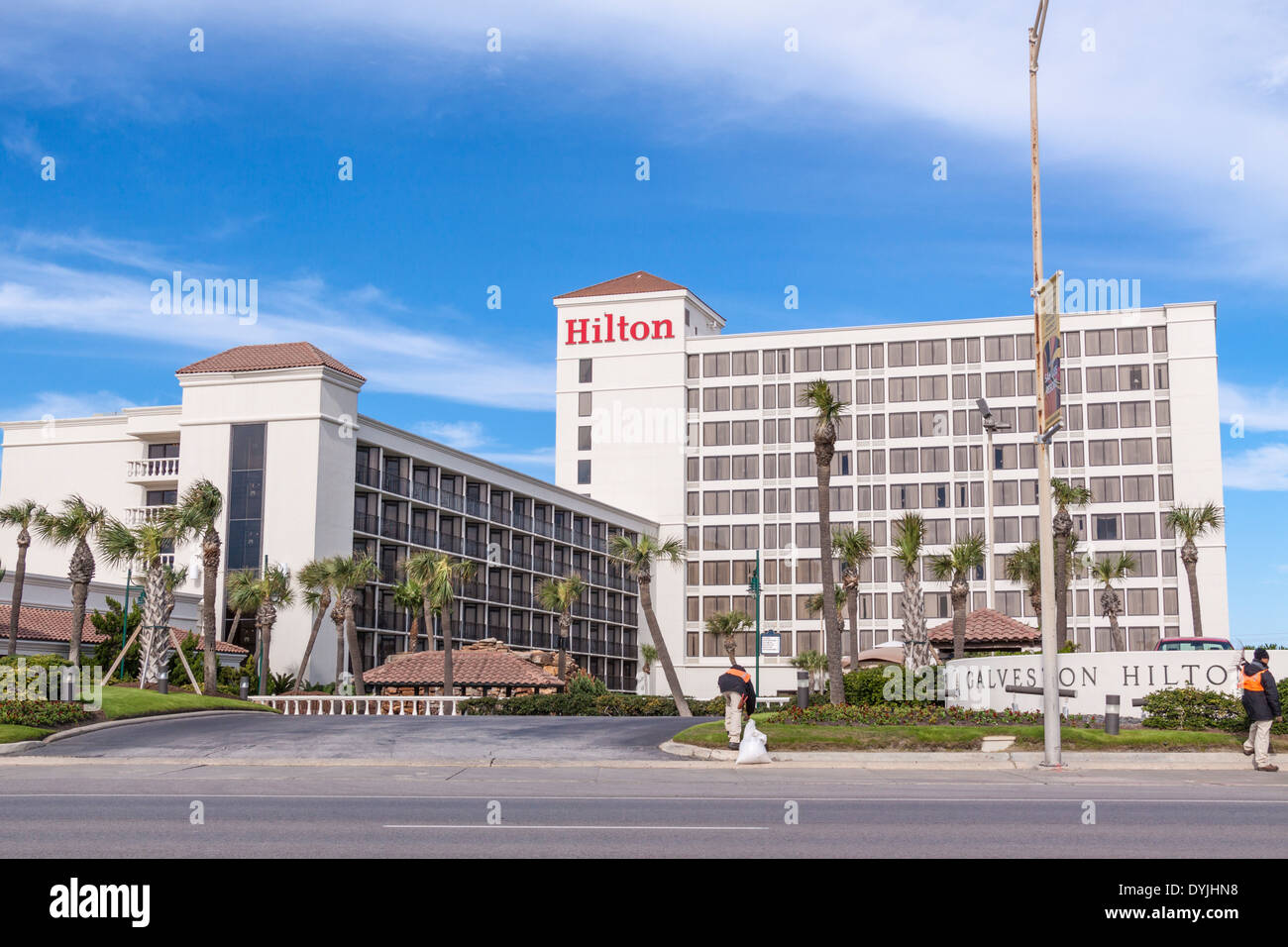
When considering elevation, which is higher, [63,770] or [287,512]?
[287,512]

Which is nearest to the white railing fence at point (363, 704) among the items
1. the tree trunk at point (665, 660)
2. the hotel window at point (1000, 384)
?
the tree trunk at point (665, 660)

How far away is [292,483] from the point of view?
199ft

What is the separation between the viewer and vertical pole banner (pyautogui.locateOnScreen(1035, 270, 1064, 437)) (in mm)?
21844

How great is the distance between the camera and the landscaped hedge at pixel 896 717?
25.0 m

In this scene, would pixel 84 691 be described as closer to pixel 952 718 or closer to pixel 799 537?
pixel 952 718

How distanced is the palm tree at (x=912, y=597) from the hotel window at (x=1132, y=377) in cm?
6045

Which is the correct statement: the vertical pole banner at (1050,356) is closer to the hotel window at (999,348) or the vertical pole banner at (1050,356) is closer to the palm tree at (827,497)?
the palm tree at (827,497)

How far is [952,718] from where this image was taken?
25.5m

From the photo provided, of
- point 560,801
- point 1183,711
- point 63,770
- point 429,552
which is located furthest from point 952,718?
point 429,552

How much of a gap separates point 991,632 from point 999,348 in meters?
58.1

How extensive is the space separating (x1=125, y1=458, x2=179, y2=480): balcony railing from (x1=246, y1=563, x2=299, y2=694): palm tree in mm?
10127

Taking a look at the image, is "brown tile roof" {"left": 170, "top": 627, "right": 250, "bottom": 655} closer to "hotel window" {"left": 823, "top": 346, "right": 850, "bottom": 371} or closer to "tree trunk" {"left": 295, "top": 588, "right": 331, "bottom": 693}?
"tree trunk" {"left": 295, "top": 588, "right": 331, "bottom": 693}

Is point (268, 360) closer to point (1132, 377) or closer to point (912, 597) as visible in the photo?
point (912, 597)

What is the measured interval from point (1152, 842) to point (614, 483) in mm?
92515
